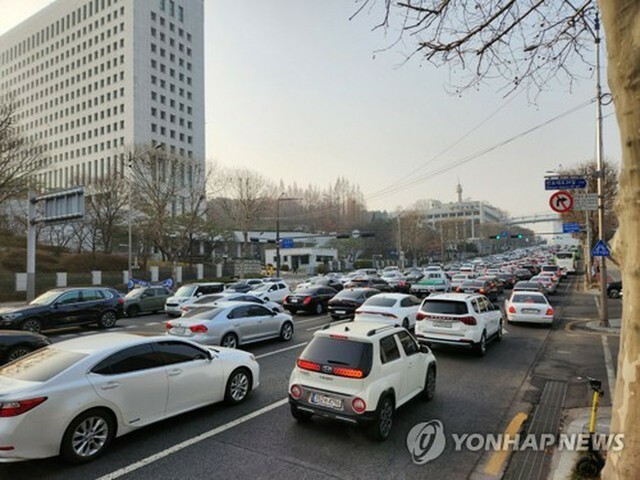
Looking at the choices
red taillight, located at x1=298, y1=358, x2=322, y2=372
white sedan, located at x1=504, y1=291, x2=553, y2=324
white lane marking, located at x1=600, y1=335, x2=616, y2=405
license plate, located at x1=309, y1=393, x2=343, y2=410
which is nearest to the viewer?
license plate, located at x1=309, y1=393, x2=343, y2=410

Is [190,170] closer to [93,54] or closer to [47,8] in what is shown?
[93,54]

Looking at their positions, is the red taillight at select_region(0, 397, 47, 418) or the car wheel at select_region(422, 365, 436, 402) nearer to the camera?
the red taillight at select_region(0, 397, 47, 418)

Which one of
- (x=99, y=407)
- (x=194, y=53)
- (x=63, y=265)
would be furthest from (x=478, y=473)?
(x=194, y=53)

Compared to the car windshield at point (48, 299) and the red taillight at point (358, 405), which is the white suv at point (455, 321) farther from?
the car windshield at point (48, 299)

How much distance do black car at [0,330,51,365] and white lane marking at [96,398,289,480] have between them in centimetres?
646

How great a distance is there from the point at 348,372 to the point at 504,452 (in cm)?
232

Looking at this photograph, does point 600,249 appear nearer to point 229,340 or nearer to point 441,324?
point 441,324

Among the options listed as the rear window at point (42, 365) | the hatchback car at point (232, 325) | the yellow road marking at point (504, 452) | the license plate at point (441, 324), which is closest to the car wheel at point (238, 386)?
the rear window at point (42, 365)

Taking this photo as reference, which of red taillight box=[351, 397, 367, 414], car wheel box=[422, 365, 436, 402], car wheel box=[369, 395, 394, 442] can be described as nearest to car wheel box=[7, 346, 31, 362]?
red taillight box=[351, 397, 367, 414]

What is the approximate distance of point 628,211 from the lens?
154 inches

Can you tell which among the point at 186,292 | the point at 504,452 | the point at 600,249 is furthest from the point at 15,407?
the point at 600,249

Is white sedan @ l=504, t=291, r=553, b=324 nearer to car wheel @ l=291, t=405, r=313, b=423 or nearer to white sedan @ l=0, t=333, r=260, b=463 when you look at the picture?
car wheel @ l=291, t=405, r=313, b=423

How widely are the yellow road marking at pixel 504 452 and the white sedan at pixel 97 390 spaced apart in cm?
425

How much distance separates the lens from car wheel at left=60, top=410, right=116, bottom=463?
16.6ft
